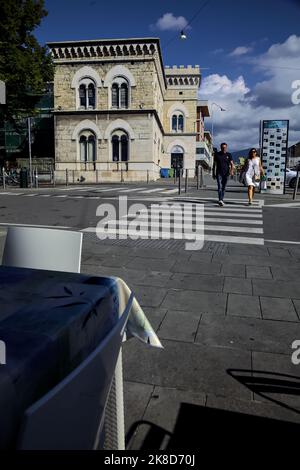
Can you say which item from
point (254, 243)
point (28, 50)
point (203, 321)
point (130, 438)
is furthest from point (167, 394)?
point (28, 50)

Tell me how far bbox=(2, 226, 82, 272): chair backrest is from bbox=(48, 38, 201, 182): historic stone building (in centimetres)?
3180

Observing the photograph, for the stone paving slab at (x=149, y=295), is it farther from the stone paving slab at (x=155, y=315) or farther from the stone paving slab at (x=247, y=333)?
the stone paving slab at (x=247, y=333)

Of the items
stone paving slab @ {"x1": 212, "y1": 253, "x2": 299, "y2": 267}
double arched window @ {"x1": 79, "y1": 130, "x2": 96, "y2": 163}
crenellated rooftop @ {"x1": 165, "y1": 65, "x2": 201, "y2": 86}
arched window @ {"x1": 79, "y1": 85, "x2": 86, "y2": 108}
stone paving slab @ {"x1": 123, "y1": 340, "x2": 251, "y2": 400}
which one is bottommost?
stone paving slab @ {"x1": 123, "y1": 340, "x2": 251, "y2": 400}

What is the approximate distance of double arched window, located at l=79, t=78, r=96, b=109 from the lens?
1398 inches

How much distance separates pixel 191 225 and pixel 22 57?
22.6 metres

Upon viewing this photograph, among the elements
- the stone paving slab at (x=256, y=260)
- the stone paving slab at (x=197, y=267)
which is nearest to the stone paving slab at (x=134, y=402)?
the stone paving slab at (x=197, y=267)


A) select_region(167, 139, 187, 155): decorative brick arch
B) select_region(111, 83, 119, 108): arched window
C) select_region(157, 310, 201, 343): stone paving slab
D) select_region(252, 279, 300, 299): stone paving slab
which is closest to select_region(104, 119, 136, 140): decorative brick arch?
select_region(111, 83, 119, 108): arched window

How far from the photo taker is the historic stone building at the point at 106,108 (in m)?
34.6

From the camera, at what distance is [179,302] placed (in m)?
3.96

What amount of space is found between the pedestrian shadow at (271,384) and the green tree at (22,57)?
25.9 m

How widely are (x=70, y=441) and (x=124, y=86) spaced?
Result: 37093 millimetres

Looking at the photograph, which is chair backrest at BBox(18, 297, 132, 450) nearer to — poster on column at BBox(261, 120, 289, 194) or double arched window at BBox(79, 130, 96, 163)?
poster on column at BBox(261, 120, 289, 194)

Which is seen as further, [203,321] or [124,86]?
[124,86]

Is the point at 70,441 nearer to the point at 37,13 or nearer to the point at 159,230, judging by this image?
the point at 159,230
